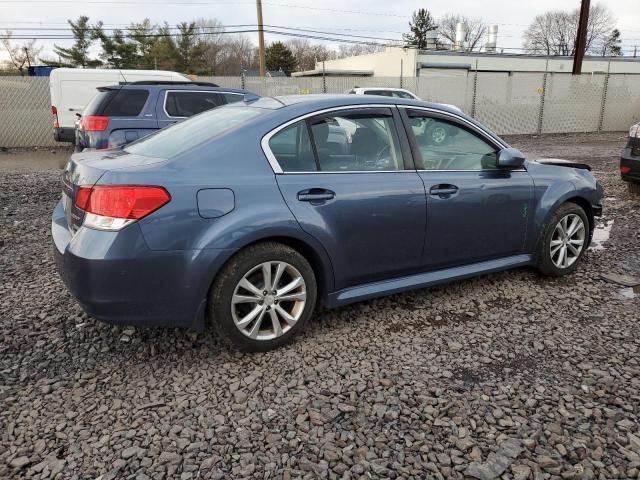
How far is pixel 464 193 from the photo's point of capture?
12.5 ft

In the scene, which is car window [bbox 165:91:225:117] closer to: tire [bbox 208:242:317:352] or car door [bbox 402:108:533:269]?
car door [bbox 402:108:533:269]

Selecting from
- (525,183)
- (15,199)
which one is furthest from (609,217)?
(15,199)

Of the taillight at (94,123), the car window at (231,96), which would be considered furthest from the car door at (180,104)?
the taillight at (94,123)

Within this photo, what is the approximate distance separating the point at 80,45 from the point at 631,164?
4901 centimetres

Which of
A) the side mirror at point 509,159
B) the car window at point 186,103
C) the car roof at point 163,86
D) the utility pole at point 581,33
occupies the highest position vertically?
the utility pole at point 581,33

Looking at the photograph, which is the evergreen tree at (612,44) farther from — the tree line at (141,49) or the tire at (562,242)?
the tire at (562,242)

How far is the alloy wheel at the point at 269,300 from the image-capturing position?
3115mm

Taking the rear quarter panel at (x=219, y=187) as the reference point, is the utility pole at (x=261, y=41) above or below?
above

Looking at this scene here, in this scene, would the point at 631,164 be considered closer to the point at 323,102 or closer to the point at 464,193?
the point at 464,193

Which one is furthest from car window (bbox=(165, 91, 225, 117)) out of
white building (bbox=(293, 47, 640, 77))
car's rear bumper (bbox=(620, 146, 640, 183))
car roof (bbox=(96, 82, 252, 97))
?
white building (bbox=(293, 47, 640, 77))

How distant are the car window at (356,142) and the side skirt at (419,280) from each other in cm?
80

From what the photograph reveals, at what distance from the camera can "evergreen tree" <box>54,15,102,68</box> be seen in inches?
1789

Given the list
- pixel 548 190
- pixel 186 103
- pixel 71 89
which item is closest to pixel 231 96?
pixel 186 103

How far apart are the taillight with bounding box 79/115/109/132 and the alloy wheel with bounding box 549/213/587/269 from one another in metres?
6.68
